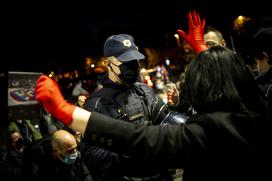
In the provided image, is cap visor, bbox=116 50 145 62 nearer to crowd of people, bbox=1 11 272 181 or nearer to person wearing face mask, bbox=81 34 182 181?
person wearing face mask, bbox=81 34 182 181

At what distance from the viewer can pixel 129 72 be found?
132 inches

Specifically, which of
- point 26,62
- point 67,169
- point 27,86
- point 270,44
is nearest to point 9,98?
point 27,86

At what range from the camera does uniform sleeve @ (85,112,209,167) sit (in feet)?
5.49

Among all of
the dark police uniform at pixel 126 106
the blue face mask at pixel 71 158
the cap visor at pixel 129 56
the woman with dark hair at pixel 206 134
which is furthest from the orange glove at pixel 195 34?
the blue face mask at pixel 71 158

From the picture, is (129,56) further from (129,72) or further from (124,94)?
(124,94)

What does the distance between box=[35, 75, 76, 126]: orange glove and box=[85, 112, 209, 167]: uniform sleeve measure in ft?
0.44

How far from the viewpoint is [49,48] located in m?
32.9

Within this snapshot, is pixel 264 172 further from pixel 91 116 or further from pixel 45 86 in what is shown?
pixel 45 86

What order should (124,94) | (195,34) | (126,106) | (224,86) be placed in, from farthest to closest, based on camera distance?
(195,34) → (124,94) → (126,106) → (224,86)

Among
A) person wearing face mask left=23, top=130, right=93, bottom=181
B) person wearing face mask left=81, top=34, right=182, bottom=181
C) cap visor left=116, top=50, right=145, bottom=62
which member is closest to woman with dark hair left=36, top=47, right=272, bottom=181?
person wearing face mask left=81, top=34, right=182, bottom=181

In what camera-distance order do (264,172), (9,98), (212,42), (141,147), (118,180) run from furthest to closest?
(9,98), (212,42), (118,180), (264,172), (141,147)

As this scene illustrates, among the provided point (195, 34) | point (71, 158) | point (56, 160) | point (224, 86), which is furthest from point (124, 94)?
point (56, 160)

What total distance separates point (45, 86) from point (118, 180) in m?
1.70

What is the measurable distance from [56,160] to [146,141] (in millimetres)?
3743
